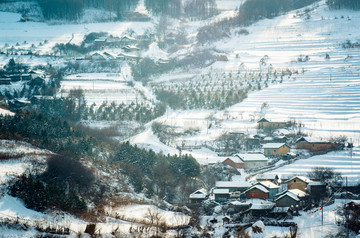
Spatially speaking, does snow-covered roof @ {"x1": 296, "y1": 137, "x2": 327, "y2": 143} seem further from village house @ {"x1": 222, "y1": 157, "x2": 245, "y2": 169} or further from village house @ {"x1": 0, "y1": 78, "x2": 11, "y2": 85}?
village house @ {"x1": 0, "y1": 78, "x2": 11, "y2": 85}

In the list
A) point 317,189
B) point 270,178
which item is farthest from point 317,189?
point 270,178

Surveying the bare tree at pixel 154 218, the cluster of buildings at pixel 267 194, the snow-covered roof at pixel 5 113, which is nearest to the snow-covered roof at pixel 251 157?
the cluster of buildings at pixel 267 194

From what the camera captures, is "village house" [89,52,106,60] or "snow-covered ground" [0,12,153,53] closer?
"village house" [89,52,106,60]

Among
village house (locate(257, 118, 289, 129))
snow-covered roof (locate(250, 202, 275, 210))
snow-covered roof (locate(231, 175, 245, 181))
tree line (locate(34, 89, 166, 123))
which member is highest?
tree line (locate(34, 89, 166, 123))

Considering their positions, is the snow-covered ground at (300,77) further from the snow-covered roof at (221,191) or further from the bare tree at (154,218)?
the bare tree at (154,218)

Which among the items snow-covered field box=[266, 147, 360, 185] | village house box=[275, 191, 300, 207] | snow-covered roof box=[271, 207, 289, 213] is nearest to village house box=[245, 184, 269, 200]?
village house box=[275, 191, 300, 207]

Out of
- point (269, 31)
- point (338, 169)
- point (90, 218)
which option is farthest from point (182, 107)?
point (269, 31)
